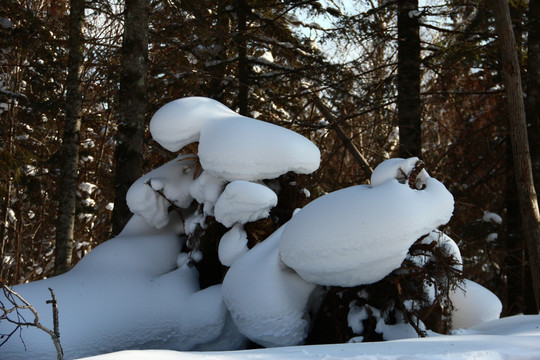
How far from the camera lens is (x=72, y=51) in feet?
26.7

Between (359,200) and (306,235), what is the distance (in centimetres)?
39

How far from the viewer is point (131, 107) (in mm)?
6109

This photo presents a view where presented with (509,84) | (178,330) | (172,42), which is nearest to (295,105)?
(172,42)

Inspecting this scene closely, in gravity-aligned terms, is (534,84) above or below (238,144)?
above

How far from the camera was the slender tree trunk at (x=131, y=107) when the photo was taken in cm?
601

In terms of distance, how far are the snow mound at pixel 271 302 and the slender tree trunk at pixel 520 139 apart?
3.47 metres

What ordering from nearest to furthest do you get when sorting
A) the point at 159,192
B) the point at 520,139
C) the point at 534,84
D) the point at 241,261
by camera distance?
the point at 241,261 → the point at 159,192 → the point at 520,139 → the point at 534,84

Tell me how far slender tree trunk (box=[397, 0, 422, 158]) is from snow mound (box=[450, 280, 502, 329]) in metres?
3.18

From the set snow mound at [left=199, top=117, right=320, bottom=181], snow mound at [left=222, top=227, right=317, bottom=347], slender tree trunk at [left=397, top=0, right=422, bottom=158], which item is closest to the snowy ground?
snow mound at [left=222, top=227, right=317, bottom=347]

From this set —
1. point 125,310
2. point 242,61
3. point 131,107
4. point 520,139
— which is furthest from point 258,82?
point 125,310

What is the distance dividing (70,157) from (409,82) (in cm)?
507

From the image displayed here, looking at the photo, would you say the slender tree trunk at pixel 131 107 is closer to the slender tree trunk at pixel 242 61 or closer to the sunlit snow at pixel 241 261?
the sunlit snow at pixel 241 261

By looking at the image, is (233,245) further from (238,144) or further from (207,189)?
(238,144)

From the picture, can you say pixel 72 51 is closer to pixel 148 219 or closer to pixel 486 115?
pixel 148 219
